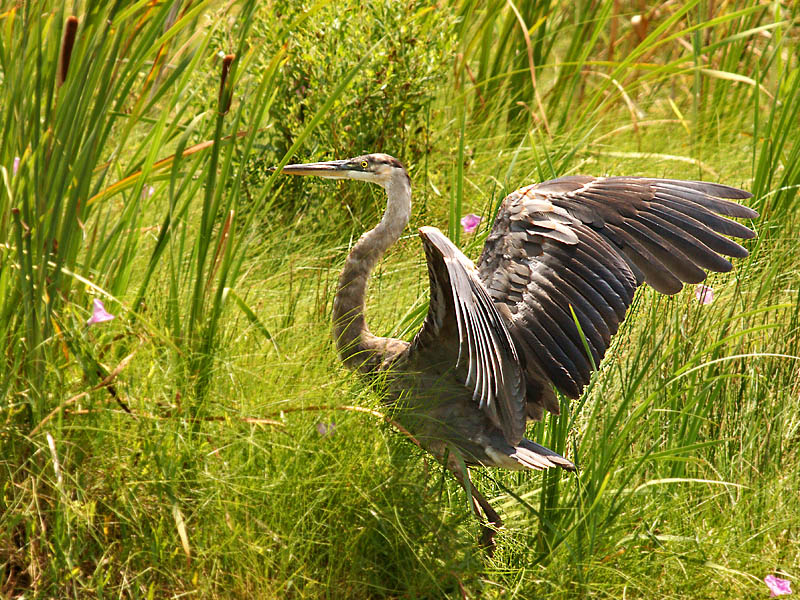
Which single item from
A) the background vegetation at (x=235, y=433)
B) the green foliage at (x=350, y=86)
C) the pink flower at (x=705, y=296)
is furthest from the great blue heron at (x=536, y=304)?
the green foliage at (x=350, y=86)

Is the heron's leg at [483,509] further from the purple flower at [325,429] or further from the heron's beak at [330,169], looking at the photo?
the heron's beak at [330,169]

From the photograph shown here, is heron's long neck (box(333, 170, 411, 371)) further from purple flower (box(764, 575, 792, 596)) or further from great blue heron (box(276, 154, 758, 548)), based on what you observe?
purple flower (box(764, 575, 792, 596))

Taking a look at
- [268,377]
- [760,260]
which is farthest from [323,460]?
[760,260]

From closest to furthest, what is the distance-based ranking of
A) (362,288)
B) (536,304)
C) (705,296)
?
1. (536,304)
2. (362,288)
3. (705,296)

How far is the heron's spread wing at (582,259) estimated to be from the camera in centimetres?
271

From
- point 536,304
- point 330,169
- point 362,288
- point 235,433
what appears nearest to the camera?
point 235,433

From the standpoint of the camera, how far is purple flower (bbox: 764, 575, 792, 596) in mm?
2326

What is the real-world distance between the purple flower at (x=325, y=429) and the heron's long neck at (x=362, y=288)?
36 cm

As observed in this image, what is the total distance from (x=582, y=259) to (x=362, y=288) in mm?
665

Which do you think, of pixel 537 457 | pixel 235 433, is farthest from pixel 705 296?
pixel 235 433

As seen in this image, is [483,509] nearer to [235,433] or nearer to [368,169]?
[235,433]

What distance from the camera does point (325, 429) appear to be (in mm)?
2352

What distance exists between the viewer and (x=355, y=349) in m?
2.88

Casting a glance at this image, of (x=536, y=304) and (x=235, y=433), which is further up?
(x=536, y=304)
